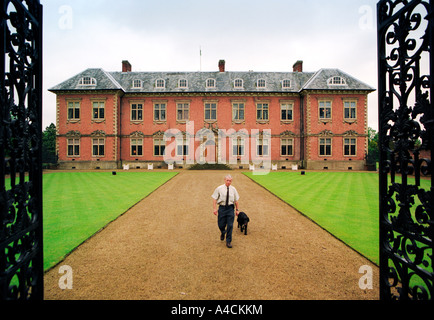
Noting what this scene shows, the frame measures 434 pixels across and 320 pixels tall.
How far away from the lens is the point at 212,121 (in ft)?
109

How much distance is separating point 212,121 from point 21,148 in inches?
1211

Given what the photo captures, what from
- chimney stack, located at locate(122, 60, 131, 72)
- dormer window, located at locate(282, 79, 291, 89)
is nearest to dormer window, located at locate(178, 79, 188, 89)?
chimney stack, located at locate(122, 60, 131, 72)

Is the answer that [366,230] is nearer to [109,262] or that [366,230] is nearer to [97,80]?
[109,262]

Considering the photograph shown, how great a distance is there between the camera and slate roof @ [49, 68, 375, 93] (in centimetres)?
3206

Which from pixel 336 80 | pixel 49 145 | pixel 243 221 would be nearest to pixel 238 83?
pixel 336 80

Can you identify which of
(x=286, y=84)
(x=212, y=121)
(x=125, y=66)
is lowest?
(x=212, y=121)

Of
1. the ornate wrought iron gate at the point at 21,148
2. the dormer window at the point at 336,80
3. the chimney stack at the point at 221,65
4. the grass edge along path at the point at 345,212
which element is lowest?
the grass edge along path at the point at 345,212

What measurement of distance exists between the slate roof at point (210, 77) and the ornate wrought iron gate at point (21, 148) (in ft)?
101

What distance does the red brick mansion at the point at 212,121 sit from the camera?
1264 inches

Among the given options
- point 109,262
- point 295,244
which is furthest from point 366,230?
point 109,262

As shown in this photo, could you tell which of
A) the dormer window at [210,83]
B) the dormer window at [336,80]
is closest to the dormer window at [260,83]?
the dormer window at [210,83]

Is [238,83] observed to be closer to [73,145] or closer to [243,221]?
[73,145]

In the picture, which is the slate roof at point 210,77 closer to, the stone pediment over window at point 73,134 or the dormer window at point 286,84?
the dormer window at point 286,84

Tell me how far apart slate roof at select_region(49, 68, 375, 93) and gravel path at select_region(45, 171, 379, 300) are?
2706cm
